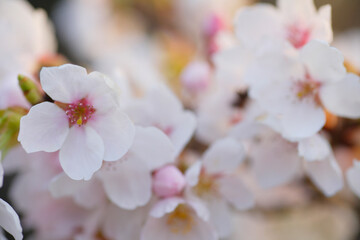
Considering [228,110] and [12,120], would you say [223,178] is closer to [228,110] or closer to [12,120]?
[228,110]

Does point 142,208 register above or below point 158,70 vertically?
above

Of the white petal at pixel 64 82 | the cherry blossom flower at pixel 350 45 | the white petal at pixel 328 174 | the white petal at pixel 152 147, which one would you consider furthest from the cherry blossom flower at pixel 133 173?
the cherry blossom flower at pixel 350 45

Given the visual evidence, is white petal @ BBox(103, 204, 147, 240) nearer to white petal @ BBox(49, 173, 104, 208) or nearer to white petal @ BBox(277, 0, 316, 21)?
white petal @ BBox(49, 173, 104, 208)

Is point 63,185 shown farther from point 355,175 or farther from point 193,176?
point 355,175

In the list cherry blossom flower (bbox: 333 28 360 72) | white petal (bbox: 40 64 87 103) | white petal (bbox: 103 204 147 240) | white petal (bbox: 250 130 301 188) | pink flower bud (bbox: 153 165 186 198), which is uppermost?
white petal (bbox: 40 64 87 103)

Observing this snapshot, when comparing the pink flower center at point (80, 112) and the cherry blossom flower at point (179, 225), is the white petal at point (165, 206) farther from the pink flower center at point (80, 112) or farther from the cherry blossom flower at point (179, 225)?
the pink flower center at point (80, 112)

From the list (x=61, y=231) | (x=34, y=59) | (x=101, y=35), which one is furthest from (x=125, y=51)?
(x=61, y=231)

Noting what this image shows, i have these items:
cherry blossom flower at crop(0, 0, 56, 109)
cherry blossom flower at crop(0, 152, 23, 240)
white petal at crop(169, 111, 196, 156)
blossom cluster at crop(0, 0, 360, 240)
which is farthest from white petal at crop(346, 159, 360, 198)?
cherry blossom flower at crop(0, 0, 56, 109)
